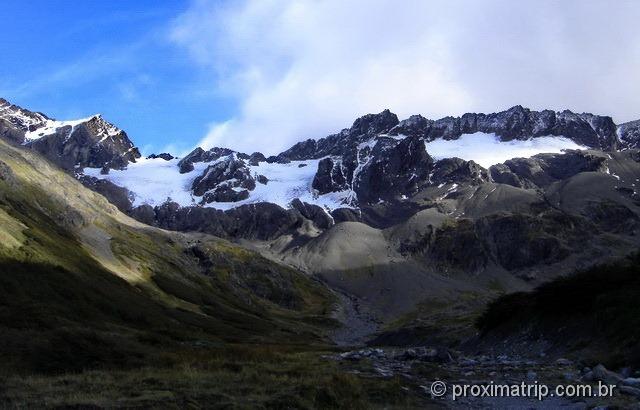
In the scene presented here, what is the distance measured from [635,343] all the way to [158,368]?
2418 centimetres

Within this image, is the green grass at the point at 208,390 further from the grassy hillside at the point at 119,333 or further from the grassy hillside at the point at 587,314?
the grassy hillside at the point at 587,314

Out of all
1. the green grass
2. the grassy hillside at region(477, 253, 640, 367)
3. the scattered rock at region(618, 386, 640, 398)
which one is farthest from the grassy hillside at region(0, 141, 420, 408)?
the grassy hillside at region(477, 253, 640, 367)

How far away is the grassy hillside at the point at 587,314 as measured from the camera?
103ft

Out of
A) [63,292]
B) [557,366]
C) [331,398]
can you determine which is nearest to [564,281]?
[557,366]

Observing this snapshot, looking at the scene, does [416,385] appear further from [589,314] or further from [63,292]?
[63,292]

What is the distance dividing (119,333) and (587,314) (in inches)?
1781

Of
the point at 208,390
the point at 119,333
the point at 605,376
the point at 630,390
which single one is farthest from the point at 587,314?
the point at 119,333

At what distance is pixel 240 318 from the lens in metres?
152

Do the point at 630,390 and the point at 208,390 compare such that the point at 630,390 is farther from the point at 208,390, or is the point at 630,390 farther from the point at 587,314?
the point at 587,314

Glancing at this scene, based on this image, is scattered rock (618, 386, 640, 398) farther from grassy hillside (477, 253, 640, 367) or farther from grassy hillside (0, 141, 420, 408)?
grassy hillside (0, 141, 420, 408)

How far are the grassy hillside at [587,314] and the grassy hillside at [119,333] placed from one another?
47.6 feet

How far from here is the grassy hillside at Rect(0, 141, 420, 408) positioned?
849 inches

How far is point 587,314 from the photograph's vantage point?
37562 mm

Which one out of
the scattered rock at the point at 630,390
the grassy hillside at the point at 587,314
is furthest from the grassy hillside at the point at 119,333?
the grassy hillside at the point at 587,314
